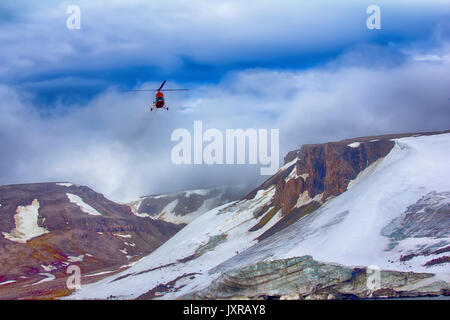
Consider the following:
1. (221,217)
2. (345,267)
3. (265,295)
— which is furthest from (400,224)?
(221,217)

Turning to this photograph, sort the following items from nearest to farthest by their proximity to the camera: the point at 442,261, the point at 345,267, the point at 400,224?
the point at 442,261 < the point at 345,267 < the point at 400,224

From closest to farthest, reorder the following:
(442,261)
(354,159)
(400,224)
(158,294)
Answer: (442,261) < (400,224) < (158,294) < (354,159)

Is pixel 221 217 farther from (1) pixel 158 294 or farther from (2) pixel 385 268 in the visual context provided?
(2) pixel 385 268

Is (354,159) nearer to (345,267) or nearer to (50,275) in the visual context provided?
(345,267)

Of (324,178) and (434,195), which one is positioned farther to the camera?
(324,178)

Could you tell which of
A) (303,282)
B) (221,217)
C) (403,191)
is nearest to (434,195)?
(403,191)

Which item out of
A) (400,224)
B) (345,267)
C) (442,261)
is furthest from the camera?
(400,224)
